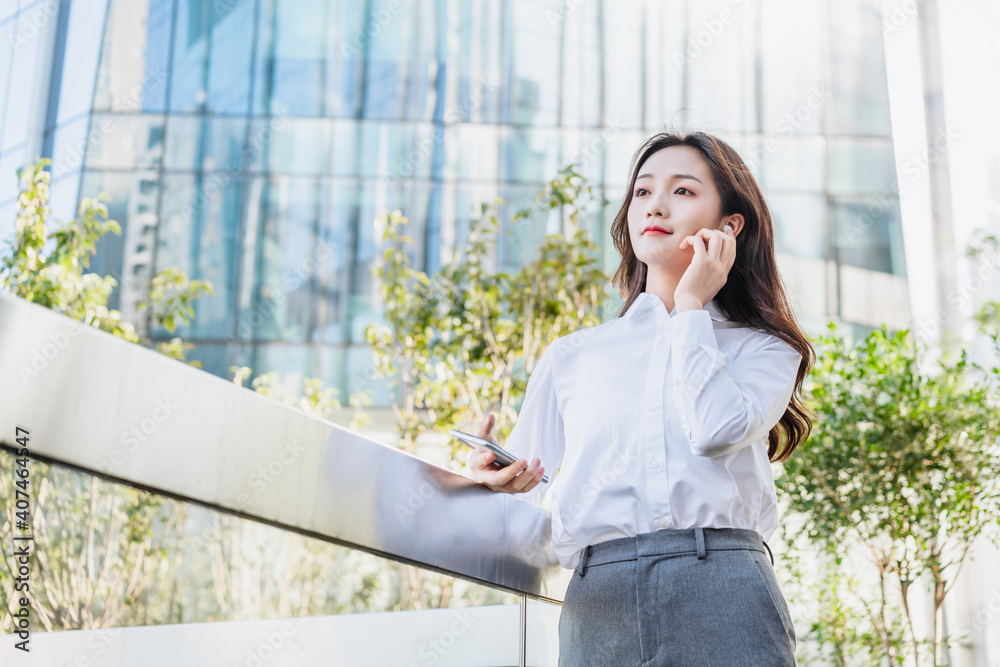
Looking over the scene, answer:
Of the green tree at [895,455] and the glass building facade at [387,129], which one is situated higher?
the glass building facade at [387,129]

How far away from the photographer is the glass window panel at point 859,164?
9.24 metres

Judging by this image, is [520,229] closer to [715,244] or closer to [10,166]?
[10,166]

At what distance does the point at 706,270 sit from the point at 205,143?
8697mm

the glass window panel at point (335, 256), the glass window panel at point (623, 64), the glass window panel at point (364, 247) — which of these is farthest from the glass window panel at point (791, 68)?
the glass window panel at point (335, 256)

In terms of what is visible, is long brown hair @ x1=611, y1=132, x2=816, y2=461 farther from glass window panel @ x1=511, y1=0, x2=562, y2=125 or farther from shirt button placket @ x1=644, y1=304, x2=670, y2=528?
Result: glass window panel @ x1=511, y1=0, x2=562, y2=125

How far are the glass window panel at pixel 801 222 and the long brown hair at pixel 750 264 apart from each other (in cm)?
810

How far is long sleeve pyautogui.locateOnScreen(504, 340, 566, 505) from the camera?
150cm

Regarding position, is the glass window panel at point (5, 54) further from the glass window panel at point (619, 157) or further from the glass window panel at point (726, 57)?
the glass window panel at point (726, 57)

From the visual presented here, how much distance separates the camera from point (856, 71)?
30.2 feet

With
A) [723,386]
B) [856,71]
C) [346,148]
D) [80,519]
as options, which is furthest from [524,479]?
[856,71]

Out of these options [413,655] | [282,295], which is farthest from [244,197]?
[413,655]

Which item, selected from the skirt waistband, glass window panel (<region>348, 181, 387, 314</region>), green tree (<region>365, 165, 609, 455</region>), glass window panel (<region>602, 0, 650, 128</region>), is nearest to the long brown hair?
the skirt waistband

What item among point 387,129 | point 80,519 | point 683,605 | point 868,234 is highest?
point 387,129

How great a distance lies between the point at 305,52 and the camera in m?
9.41
